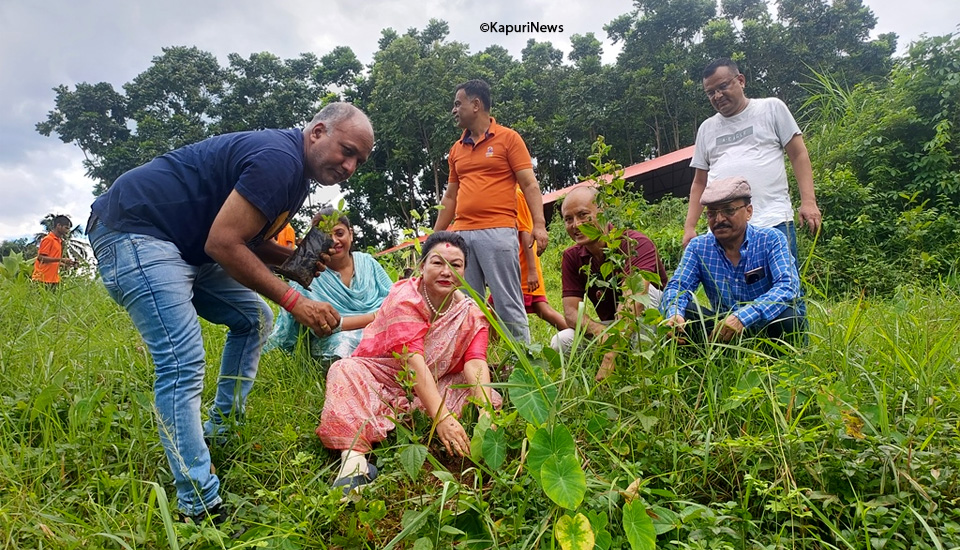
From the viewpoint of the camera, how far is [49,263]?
5.17 meters

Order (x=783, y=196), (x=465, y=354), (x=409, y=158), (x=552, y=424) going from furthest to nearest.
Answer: (x=409, y=158) < (x=783, y=196) < (x=465, y=354) < (x=552, y=424)

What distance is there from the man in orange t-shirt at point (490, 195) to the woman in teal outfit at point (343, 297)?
2.12ft

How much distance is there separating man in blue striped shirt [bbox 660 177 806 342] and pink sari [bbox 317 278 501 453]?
921 mm

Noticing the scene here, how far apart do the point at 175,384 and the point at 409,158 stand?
1843 centimetres

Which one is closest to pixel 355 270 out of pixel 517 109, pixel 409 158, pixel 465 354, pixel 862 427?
pixel 465 354

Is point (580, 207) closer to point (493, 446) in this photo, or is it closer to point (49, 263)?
point (493, 446)

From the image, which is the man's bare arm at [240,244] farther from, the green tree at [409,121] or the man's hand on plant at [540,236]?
the green tree at [409,121]

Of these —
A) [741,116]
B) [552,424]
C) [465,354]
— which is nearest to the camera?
[552,424]

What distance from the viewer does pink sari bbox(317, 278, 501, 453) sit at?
236cm

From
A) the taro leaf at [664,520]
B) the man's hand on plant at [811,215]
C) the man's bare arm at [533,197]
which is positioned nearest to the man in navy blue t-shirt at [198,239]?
the taro leaf at [664,520]

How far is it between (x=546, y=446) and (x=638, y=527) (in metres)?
0.29

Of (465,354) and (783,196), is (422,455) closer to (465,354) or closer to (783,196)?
(465,354)

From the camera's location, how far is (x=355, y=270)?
12.0 ft

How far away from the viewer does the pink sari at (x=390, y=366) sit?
7.73ft
